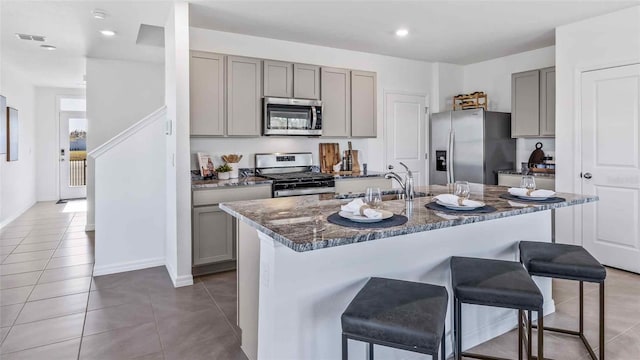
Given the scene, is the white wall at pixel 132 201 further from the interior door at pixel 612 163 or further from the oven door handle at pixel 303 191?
the interior door at pixel 612 163

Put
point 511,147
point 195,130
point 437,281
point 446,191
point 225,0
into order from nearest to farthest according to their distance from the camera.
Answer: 1. point 437,281
2. point 446,191
3. point 225,0
4. point 195,130
5. point 511,147

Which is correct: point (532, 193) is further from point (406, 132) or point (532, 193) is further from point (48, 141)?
point (48, 141)

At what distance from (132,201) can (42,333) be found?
1569 millimetres

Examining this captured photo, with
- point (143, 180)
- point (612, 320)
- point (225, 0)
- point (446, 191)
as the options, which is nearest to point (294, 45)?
point (225, 0)

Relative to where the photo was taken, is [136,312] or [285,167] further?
[285,167]

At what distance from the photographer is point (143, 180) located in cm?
395

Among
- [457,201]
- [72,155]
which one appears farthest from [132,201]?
[72,155]

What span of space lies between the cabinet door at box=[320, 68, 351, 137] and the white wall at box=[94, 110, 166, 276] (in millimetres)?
1868

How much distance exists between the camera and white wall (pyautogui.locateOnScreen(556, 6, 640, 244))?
369cm

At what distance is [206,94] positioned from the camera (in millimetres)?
3941

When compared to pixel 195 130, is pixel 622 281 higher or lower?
lower

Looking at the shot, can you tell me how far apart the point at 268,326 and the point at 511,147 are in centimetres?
471

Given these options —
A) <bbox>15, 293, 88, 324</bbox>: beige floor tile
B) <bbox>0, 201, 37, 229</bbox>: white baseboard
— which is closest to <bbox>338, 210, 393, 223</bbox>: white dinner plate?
<bbox>15, 293, 88, 324</bbox>: beige floor tile

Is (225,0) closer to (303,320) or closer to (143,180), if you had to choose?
(143,180)
